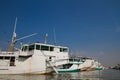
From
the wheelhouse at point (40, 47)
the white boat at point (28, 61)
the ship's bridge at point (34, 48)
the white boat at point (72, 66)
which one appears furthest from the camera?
the white boat at point (72, 66)

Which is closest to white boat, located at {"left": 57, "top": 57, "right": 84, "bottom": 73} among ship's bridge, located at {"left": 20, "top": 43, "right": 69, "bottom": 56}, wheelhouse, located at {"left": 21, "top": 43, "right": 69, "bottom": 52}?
wheelhouse, located at {"left": 21, "top": 43, "right": 69, "bottom": 52}

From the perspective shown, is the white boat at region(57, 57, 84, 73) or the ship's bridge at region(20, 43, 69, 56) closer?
the ship's bridge at region(20, 43, 69, 56)

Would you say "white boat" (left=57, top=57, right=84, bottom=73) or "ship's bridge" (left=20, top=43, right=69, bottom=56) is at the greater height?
"ship's bridge" (left=20, top=43, right=69, bottom=56)

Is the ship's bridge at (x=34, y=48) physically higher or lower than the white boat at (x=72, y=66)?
higher

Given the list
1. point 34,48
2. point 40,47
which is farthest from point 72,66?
point 34,48

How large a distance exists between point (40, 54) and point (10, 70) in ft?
27.0

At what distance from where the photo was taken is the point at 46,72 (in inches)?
1526

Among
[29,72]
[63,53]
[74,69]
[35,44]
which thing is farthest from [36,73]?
[74,69]

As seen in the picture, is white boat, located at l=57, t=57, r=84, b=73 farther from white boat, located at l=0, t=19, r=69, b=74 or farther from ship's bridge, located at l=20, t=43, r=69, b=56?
white boat, located at l=0, t=19, r=69, b=74

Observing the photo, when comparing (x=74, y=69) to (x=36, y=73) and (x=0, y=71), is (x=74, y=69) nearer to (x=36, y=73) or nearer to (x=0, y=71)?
(x=36, y=73)

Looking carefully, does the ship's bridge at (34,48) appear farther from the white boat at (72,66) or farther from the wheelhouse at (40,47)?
the white boat at (72,66)

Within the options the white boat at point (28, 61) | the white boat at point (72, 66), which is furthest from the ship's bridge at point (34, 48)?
the white boat at point (72, 66)

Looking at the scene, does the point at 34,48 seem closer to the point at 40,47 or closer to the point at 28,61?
the point at 40,47

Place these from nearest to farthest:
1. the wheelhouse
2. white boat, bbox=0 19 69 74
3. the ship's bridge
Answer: white boat, bbox=0 19 69 74
the ship's bridge
the wheelhouse
